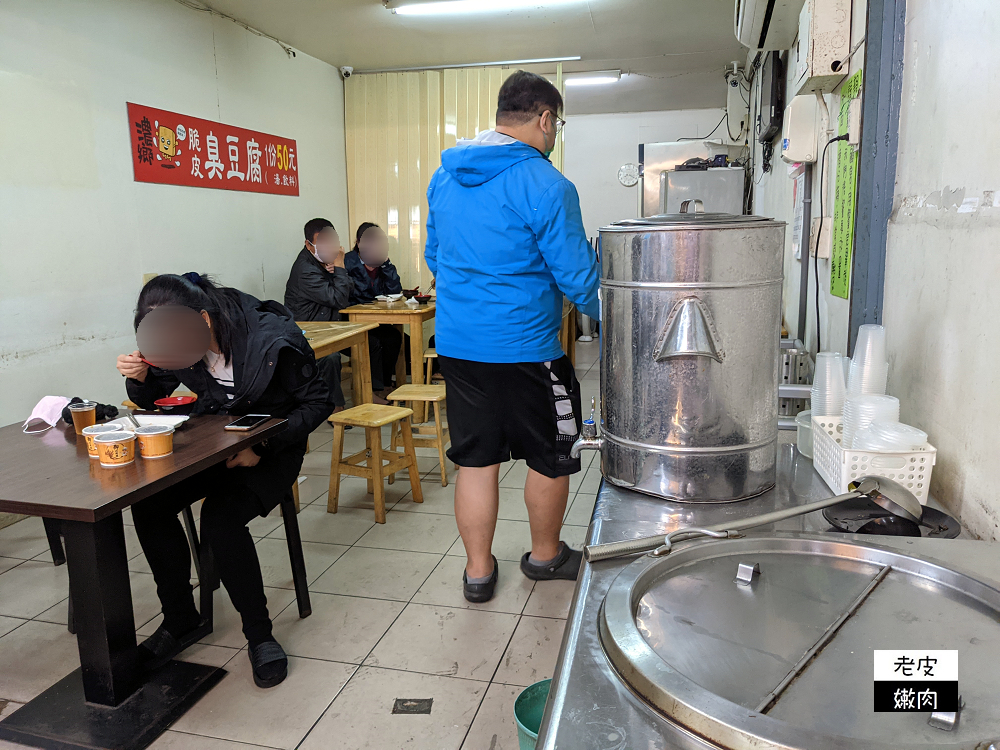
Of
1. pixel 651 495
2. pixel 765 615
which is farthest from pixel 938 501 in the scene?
pixel 765 615

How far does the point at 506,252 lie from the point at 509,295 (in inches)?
5.1

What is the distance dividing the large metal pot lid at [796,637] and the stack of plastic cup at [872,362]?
522 mm

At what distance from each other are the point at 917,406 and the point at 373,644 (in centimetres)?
169

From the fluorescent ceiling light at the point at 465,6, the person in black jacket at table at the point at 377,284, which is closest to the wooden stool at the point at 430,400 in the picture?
the person in black jacket at table at the point at 377,284

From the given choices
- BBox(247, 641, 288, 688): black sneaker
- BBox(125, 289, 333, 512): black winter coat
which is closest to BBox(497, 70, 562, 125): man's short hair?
BBox(125, 289, 333, 512): black winter coat

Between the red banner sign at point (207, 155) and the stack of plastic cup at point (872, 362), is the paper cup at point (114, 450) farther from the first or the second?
the red banner sign at point (207, 155)

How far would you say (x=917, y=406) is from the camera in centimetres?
137

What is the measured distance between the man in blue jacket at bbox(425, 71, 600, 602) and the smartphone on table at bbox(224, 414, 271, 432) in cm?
60

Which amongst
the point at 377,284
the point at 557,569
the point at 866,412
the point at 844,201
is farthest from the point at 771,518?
the point at 377,284

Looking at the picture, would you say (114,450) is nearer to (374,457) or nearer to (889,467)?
(374,457)

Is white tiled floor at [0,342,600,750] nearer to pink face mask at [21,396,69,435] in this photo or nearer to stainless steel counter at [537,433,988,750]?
pink face mask at [21,396,69,435]

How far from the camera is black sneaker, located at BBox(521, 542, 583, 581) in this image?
254 centimetres

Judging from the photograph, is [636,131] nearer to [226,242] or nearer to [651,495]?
[226,242]

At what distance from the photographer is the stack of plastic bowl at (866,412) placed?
123 centimetres
